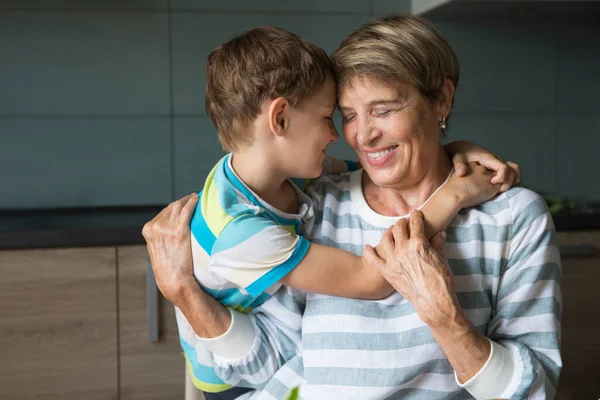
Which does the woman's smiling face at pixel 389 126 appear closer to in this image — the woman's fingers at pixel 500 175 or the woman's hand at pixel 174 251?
the woman's fingers at pixel 500 175

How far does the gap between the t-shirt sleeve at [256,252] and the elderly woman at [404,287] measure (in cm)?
12

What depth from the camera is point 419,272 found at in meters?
1.28

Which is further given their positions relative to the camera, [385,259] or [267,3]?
Result: [267,3]

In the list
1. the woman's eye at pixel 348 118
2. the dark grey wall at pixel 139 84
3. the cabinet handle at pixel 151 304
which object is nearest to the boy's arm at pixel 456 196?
the woman's eye at pixel 348 118

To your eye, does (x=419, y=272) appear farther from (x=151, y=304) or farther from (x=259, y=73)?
(x=151, y=304)

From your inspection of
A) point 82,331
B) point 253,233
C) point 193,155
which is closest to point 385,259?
point 253,233

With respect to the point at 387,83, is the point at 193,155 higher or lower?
lower

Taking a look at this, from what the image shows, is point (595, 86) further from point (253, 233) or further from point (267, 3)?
point (253, 233)

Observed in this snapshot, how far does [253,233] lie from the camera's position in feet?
4.31

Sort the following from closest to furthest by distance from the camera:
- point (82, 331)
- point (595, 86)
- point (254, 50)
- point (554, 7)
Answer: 1. point (254, 50)
2. point (82, 331)
3. point (554, 7)
4. point (595, 86)

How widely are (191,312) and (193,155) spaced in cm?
163

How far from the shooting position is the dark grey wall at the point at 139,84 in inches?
112

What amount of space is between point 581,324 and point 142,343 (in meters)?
1.52

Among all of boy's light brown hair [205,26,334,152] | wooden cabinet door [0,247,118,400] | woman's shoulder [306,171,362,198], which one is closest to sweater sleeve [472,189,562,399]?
woman's shoulder [306,171,362,198]
